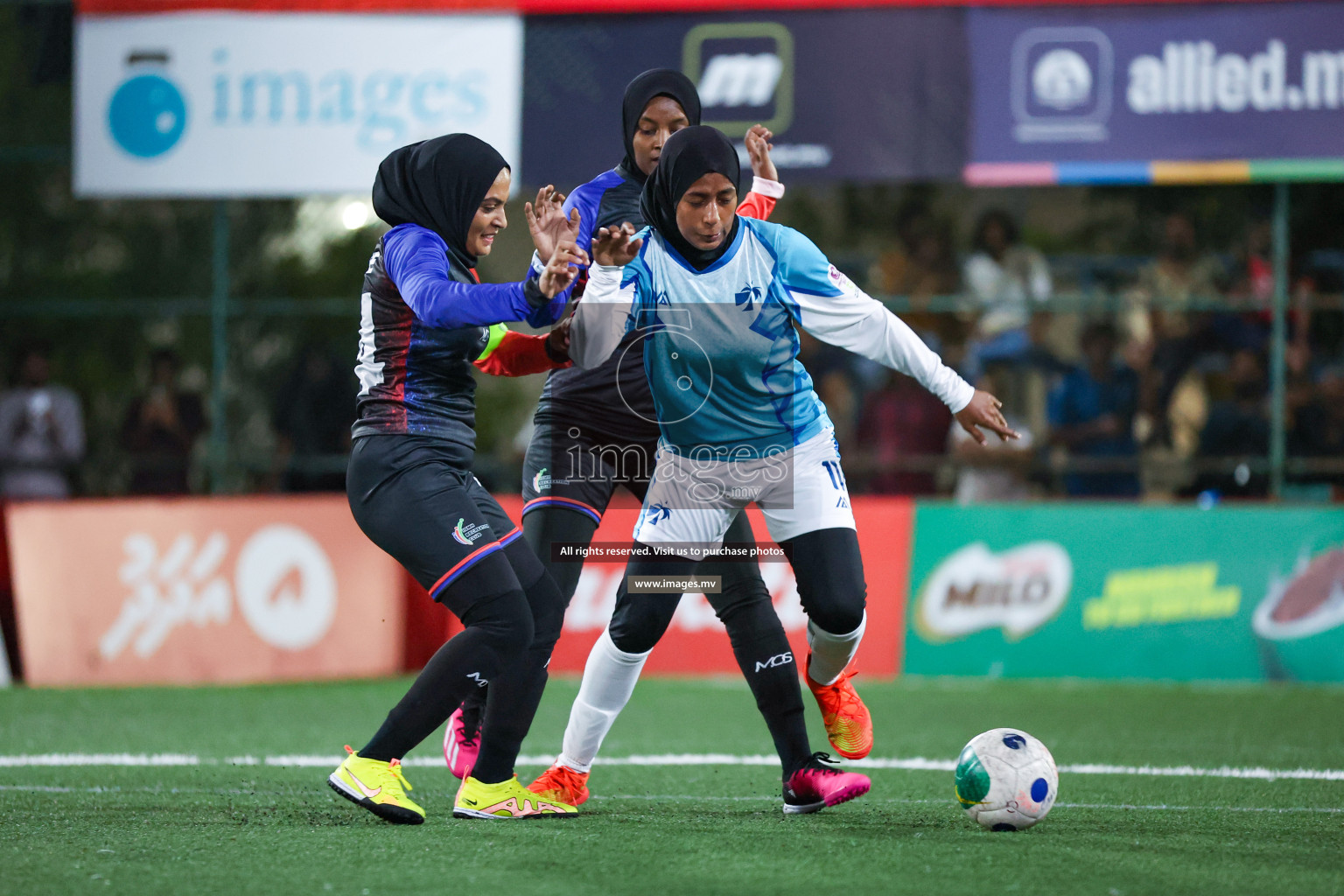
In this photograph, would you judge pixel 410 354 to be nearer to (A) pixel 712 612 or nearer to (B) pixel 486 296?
(B) pixel 486 296

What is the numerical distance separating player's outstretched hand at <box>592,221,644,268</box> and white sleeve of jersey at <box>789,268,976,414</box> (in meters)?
0.63

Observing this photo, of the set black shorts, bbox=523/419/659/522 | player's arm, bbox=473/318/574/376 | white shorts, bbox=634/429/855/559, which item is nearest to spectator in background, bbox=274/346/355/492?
black shorts, bbox=523/419/659/522

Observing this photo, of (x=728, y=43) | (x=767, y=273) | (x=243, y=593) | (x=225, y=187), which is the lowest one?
(x=243, y=593)

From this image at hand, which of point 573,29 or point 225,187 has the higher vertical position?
point 573,29

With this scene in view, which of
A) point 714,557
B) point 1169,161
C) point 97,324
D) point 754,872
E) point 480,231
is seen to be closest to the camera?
point 754,872

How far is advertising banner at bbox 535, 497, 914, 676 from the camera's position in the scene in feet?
32.7

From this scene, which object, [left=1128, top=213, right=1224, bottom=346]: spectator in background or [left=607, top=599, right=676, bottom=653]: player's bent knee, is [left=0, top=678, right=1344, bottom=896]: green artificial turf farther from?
[left=1128, top=213, right=1224, bottom=346]: spectator in background

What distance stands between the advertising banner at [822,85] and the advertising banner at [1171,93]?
1.37ft

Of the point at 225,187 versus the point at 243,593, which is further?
the point at 225,187

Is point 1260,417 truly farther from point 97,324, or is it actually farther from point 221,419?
point 97,324

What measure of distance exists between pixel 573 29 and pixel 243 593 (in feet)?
15.3

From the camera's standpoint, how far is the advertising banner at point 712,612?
996cm

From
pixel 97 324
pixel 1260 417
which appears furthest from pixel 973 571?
pixel 97 324

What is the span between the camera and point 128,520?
32.2 ft
